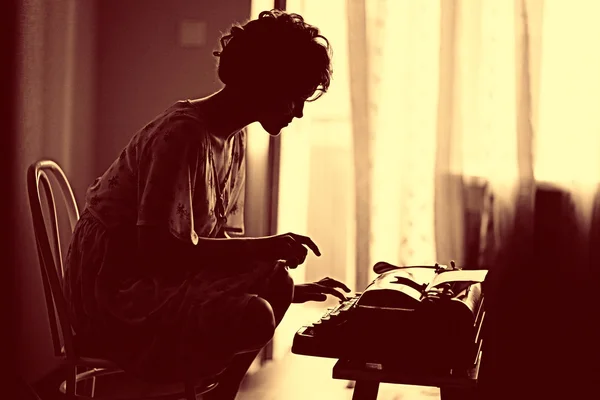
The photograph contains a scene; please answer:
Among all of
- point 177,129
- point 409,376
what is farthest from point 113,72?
point 409,376

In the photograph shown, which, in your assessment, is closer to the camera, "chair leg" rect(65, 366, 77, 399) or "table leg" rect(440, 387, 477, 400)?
"table leg" rect(440, 387, 477, 400)

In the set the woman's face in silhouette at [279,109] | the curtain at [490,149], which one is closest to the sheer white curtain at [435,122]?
the curtain at [490,149]

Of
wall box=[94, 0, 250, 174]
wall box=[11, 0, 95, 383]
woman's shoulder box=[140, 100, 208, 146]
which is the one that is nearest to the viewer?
woman's shoulder box=[140, 100, 208, 146]

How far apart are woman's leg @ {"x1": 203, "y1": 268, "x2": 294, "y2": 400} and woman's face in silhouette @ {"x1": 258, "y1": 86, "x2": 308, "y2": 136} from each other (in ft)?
0.92

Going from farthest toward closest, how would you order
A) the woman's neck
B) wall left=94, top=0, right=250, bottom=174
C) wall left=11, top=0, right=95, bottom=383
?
wall left=94, top=0, right=250, bottom=174 → wall left=11, top=0, right=95, bottom=383 → the woman's neck

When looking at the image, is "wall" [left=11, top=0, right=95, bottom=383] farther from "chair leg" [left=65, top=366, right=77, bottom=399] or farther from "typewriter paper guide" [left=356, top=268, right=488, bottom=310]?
"typewriter paper guide" [left=356, top=268, right=488, bottom=310]

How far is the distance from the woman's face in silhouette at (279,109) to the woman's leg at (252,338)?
28cm

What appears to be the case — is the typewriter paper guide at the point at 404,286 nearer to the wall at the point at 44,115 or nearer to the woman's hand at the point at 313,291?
the woman's hand at the point at 313,291

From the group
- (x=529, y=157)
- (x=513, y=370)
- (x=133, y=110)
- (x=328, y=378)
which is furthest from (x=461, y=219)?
(x=133, y=110)

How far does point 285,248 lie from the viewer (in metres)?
1.32

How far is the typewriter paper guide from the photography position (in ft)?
3.97

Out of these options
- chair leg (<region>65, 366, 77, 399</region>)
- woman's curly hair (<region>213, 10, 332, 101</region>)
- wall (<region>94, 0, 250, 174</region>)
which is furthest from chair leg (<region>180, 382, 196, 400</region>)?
wall (<region>94, 0, 250, 174</region>)

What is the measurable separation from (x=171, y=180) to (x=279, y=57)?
0.99 ft

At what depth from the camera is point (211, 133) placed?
1.48 m
